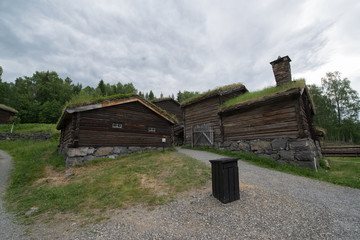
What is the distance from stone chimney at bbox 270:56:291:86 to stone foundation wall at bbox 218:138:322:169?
14.3 feet

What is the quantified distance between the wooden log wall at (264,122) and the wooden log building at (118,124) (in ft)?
16.4

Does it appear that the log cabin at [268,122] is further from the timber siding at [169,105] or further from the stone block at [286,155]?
the timber siding at [169,105]

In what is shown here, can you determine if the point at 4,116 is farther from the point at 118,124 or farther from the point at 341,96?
the point at 341,96

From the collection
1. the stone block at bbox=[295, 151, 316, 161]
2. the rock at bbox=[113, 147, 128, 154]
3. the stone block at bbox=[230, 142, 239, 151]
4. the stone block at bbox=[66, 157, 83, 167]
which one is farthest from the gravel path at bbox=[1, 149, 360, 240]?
the stone block at bbox=[230, 142, 239, 151]

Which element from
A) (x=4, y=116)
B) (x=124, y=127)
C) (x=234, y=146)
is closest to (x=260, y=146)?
(x=234, y=146)

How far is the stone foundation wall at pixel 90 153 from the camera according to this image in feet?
30.5

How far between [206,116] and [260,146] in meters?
5.90

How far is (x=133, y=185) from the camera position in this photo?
6074mm

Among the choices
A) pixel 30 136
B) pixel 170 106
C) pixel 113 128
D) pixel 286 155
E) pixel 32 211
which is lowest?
pixel 32 211

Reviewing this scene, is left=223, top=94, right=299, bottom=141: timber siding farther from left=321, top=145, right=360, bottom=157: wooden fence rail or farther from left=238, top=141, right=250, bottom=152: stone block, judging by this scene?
left=321, top=145, right=360, bottom=157: wooden fence rail

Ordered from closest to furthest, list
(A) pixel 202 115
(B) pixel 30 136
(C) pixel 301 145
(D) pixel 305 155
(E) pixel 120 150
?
(D) pixel 305 155 → (C) pixel 301 145 → (E) pixel 120 150 → (A) pixel 202 115 → (B) pixel 30 136

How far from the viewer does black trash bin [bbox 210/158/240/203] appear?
4348 mm

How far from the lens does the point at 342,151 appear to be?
43.5 feet

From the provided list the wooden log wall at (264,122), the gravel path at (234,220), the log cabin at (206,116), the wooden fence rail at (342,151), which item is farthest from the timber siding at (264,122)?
the wooden fence rail at (342,151)
